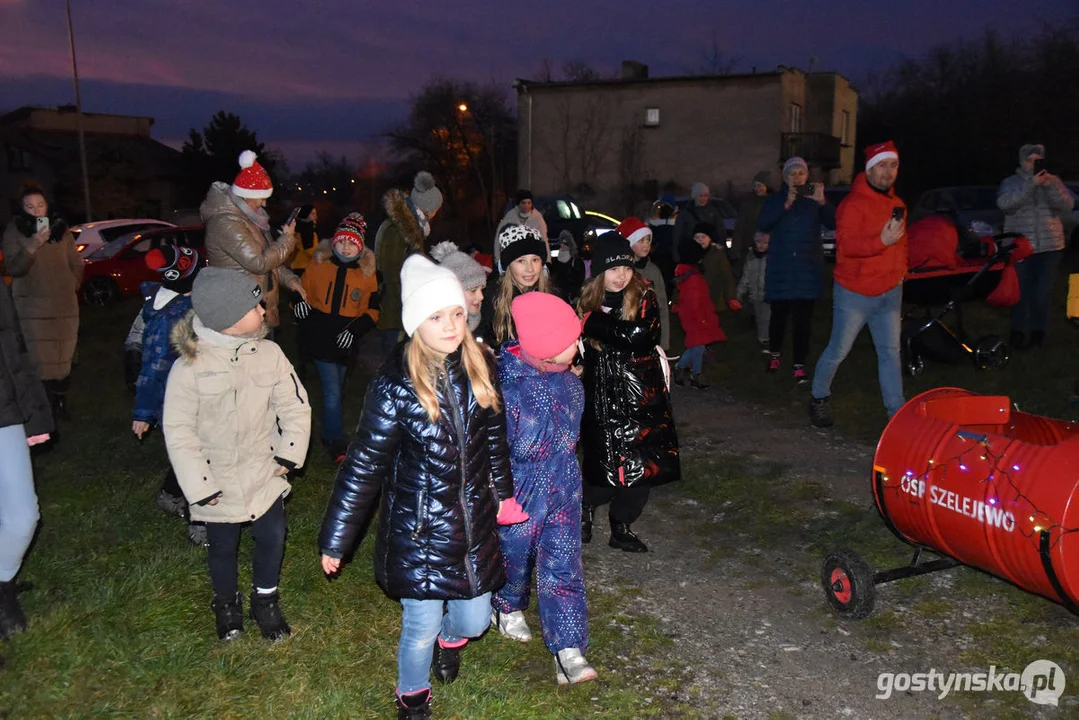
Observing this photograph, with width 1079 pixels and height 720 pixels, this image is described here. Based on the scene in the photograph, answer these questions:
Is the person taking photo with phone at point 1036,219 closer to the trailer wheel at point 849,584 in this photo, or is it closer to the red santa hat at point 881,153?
the red santa hat at point 881,153

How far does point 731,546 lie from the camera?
17.6 feet

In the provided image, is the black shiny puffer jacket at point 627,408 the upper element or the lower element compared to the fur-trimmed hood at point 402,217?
lower

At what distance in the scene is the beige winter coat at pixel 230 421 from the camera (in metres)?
3.85

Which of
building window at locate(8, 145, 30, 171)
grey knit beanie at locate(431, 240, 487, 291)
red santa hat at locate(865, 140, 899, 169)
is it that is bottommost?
grey knit beanie at locate(431, 240, 487, 291)

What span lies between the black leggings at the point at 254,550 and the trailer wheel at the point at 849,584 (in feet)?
8.87

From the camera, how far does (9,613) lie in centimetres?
426

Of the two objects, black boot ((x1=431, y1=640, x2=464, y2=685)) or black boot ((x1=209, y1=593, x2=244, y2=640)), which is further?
black boot ((x1=209, y1=593, x2=244, y2=640))

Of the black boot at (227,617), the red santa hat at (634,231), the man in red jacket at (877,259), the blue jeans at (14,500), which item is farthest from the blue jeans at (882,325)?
the blue jeans at (14,500)

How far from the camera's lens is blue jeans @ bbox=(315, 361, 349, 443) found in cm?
671

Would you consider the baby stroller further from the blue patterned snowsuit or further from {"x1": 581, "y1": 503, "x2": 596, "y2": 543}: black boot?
the blue patterned snowsuit

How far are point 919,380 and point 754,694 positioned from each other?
6037 millimetres

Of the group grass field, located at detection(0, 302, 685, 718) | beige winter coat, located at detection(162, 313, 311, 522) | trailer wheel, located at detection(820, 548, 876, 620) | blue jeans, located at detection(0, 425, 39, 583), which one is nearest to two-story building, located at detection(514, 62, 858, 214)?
trailer wheel, located at detection(820, 548, 876, 620)

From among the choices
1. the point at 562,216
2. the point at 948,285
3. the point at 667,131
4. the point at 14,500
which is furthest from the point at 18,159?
the point at 14,500
